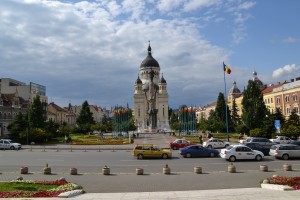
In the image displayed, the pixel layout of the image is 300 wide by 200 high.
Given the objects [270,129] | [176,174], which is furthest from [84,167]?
[270,129]

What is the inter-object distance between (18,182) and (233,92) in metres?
125

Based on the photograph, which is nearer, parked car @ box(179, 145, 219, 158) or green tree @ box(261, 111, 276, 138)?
parked car @ box(179, 145, 219, 158)

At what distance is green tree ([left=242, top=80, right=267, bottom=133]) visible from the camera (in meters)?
62.8

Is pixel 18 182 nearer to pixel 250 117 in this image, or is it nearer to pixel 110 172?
pixel 110 172

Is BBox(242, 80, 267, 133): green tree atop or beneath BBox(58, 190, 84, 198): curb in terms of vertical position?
atop

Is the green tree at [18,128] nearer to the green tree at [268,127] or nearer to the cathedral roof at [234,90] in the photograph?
the green tree at [268,127]

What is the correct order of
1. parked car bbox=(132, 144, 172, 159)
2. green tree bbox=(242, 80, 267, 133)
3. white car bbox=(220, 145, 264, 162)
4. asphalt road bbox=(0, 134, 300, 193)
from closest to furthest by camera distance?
asphalt road bbox=(0, 134, 300, 193)
white car bbox=(220, 145, 264, 162)
parked car bbox=(132, 144, 172, 159)
green tree bbox=(242, 80, 267, 133)

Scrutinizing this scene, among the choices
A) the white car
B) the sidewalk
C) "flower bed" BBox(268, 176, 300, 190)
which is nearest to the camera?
the sidewalk

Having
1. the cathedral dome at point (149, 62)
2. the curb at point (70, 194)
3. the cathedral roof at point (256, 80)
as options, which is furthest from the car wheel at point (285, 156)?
the cathedral dome at point (149, 62)

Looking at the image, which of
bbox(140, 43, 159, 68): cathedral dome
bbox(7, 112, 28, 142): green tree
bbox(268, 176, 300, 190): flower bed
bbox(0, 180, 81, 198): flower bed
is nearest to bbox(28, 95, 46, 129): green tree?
bbox(7, 112, 28, 142): green tree

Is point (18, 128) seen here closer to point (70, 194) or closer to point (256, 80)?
point (70, 194)

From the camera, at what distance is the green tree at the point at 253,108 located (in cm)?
6275

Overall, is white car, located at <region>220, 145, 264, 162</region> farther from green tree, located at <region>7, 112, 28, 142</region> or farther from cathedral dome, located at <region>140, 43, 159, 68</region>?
cathedral dome, located at <region>140, 43, 159, 68</region>

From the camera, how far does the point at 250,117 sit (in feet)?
208
